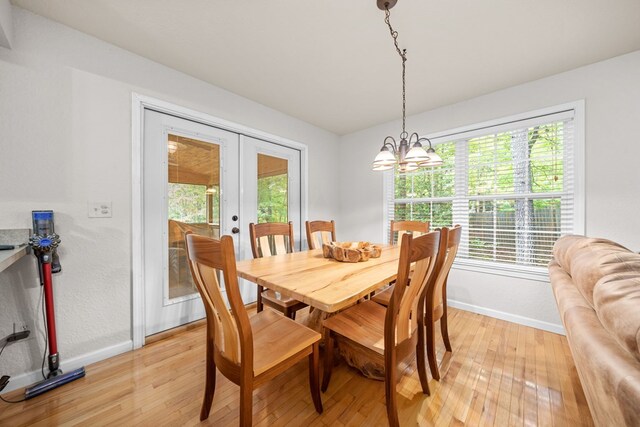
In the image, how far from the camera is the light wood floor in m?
1.29

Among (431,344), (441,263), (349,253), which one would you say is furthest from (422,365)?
(349,253)

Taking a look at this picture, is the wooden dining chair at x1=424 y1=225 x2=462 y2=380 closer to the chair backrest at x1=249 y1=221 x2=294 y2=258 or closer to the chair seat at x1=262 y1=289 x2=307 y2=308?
the chair seat at x1=262 y1=289 x2=307 y2=308

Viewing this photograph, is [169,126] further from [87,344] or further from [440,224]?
[440,224]

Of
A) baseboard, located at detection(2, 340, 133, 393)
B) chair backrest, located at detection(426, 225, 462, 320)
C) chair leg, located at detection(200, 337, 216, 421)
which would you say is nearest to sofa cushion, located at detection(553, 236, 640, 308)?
chair backrest, located at detection(426, 225, 462, 320)

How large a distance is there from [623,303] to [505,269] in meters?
2.16

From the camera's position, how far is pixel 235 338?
1025 millimetres

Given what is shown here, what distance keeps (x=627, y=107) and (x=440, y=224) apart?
177cm

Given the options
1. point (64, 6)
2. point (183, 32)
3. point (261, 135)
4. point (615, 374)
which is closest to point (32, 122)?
point (64, 6)

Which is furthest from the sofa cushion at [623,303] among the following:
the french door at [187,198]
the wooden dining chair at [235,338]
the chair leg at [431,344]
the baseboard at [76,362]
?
the baseboard at [76,362]

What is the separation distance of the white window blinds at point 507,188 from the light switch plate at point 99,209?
3236mm

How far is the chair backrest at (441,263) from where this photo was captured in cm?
135

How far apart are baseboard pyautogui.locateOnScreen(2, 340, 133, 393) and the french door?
0.21 metres

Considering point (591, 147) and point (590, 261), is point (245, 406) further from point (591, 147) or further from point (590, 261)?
point (591, 147)

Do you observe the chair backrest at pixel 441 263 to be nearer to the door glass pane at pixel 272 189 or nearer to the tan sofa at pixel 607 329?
the tan sofa at pixel 607 329
